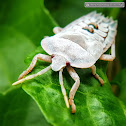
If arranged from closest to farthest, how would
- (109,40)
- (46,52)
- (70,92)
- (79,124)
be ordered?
(79,124) → (70,92) → (46,52) → (109,40)

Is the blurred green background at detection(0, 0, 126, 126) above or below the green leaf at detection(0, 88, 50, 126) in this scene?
above

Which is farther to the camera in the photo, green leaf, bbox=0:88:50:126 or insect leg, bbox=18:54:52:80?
green leaf, bbox=0:88:50:126

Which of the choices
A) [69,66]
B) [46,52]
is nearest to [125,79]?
[69,66]

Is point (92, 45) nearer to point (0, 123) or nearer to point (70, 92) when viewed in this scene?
point (70, 92)

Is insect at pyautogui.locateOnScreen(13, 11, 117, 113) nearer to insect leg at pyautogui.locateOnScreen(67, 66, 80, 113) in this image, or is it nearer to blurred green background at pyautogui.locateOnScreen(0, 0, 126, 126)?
insect leg at pyautogui.locateOnScreen(67, 66, 80, 113)

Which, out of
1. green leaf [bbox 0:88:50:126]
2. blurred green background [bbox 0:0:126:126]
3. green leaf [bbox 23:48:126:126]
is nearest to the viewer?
green leaf [bbox 23:48:126:126]

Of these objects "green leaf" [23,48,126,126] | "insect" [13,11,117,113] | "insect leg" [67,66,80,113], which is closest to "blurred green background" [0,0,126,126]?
"insect" [13,11,117,113]

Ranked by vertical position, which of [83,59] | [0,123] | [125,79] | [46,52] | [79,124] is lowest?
[125,79]
